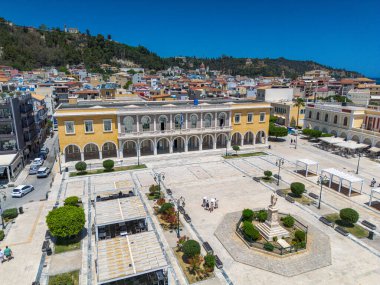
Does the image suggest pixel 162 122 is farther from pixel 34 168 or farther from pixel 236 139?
pixel 34 168

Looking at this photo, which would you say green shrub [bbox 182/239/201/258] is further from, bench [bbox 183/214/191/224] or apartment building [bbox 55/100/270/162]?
apartment building [bbox 55/100/270/162]

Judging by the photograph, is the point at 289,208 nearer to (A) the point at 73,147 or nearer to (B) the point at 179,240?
(B) the point at 179,240

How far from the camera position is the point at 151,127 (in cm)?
4591

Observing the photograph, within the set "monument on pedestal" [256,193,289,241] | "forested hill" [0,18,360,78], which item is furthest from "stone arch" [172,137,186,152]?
"forested hill" [0,18,360,78]

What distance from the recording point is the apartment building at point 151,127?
1671 inches

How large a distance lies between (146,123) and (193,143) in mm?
10786

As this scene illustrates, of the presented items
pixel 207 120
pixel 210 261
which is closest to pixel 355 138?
pixel 207 120

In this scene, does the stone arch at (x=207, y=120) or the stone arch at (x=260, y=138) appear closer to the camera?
the stone arch at (x=207, y=120)

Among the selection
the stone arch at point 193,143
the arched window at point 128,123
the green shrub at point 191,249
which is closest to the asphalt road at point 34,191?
Result: the arched window at point 128,123

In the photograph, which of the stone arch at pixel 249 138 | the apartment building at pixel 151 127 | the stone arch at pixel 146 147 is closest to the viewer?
the apartment building at pixel 151 127

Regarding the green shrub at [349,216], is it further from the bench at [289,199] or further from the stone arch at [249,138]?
the stone arch at [249,138]

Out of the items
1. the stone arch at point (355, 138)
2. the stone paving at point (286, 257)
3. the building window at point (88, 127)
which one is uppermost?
the building window at point (88, 127)

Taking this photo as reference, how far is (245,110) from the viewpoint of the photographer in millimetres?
51625

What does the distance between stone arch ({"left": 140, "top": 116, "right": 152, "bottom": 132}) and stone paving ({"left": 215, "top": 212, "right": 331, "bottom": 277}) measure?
83.5 feet
